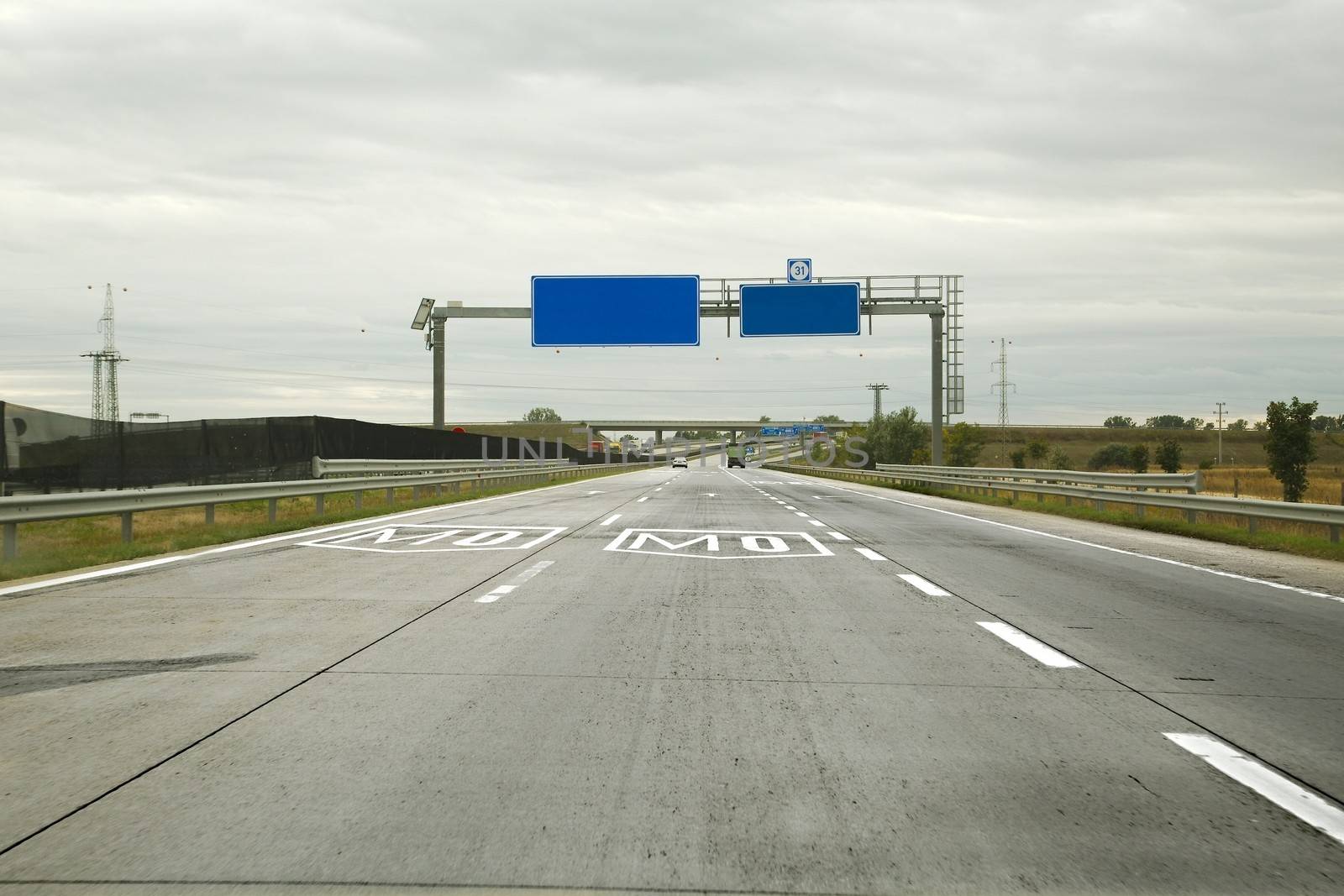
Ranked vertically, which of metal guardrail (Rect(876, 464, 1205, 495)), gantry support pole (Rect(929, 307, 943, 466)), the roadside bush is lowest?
the roadside bush

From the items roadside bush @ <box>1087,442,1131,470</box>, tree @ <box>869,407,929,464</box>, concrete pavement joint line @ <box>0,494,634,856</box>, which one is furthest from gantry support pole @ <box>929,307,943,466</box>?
roadside bush @ <box>1087,442,1131,470</box>

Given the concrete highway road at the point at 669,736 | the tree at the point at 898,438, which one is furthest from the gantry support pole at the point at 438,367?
the tree at the point at 898,438

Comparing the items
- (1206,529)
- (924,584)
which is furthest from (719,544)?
(1206,529)

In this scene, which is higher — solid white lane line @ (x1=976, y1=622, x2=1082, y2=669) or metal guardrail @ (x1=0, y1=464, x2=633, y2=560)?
metal guardrail @ (x1=0, y1=464, x2=633, y2=560)

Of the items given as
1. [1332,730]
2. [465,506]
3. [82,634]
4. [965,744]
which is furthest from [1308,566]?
[465,506]

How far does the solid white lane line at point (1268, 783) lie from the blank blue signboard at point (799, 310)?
30792mm

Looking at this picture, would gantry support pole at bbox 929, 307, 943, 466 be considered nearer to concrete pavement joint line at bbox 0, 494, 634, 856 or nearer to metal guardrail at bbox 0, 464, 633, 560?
metal guardrail at bbox 0, 464, 633, 560

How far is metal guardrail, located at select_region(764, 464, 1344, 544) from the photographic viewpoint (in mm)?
14469

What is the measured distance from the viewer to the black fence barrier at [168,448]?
18.0 metres

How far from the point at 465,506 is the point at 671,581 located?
1472cm

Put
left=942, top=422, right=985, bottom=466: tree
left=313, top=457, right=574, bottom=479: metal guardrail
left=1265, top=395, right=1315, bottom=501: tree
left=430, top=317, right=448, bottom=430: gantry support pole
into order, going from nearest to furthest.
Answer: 1. left=313, top=457, right=574, bottom=479: metal guardrail
2. left=430, top=317, right=448, bottom=430: gantry support pole
3. left=1265, top=395, right=1315, bottom=501: tree
4. left=942, top=422, right=985, bottom=466: tree

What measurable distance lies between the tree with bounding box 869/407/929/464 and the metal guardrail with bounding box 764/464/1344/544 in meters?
52.7

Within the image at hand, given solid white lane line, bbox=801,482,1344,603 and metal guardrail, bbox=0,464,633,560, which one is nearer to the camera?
solid white lane line, bbox=801,482,1344,603

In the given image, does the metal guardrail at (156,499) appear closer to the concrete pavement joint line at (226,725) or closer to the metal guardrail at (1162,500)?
the concrete pavement joint line at (226,725)
